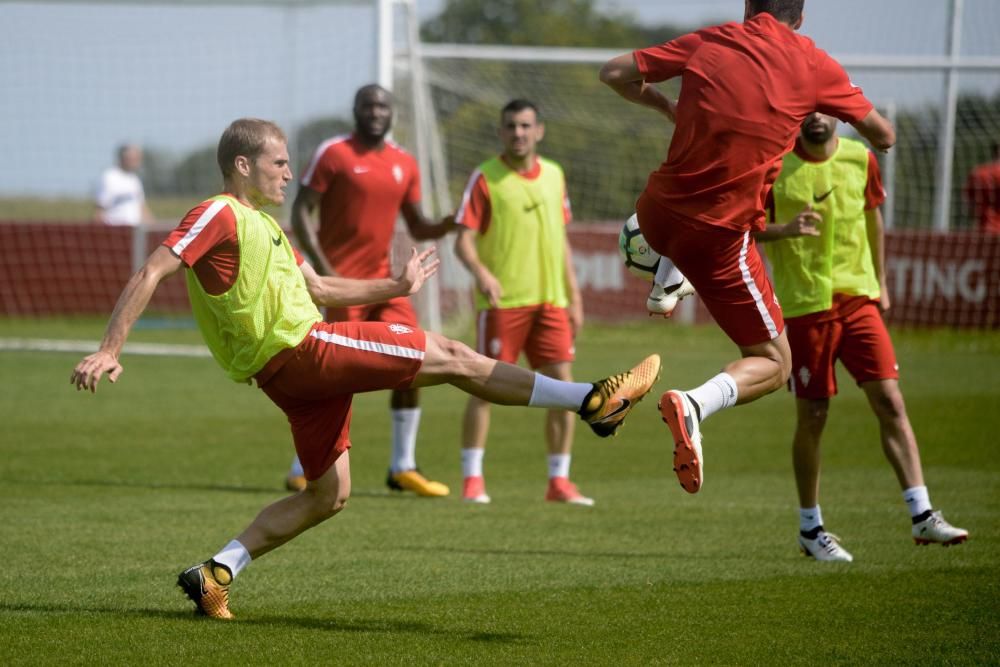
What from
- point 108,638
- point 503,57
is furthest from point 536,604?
point 503,57

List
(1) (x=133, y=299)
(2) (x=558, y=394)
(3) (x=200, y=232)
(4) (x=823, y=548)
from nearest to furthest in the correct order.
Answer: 1. (1) (x=133, y=299)
2. (3) (x=200, y=232)
3. (2) (x=558, y=394)
4. (4) (x=823, y=548)

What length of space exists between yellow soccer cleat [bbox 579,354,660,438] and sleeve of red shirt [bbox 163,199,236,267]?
157cm

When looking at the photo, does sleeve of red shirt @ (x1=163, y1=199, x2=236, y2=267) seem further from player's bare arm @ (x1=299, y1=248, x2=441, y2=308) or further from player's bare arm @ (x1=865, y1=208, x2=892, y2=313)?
player's bare arm @ (x1=865, y1=208, x2=892, y2=313)

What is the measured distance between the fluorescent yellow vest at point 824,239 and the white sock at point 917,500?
1.07m

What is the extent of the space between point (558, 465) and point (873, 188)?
2.90 meters

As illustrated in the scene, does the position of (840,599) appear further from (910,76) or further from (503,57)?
(910,76)

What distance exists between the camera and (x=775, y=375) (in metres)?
5.86

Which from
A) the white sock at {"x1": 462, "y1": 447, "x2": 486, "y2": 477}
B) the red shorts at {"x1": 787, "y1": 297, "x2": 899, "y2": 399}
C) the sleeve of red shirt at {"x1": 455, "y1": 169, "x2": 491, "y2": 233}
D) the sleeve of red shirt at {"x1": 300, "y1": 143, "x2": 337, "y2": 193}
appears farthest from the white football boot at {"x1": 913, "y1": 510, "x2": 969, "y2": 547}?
the sleeve of red shirt at {"x1": 300, "y1": 143, "x2": 337, "y2": 193}

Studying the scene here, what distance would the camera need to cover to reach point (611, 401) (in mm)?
5441

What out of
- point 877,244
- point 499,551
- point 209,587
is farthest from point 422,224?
point 209,587

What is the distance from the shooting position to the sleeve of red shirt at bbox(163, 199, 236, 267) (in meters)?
5.25

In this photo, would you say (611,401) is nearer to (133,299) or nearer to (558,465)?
(133,299)

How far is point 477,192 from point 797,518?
310cm

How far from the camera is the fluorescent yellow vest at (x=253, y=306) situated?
5.41 metres
